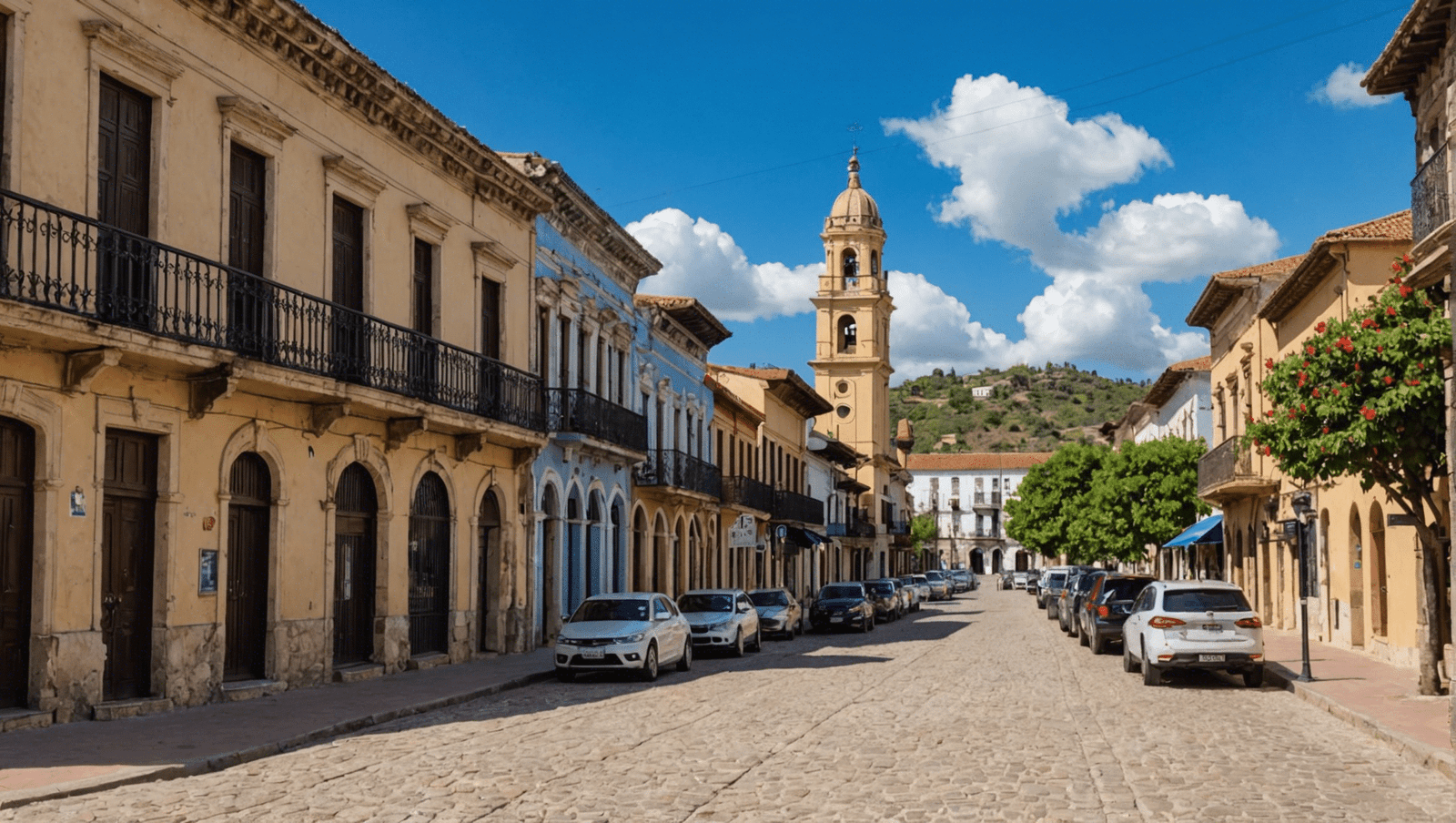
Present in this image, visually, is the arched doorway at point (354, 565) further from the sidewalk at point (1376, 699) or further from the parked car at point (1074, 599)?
the parked car at point (1074, 599)

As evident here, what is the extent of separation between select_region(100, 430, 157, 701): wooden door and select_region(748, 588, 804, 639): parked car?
60.5ft

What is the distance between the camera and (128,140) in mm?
15430

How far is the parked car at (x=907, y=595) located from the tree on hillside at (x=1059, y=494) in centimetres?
786

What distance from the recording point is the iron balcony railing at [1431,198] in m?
14.7

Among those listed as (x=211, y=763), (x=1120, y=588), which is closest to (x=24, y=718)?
(x=211, y=763)

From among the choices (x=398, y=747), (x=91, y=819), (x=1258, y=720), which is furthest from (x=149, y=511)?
(x=1258, y=720)

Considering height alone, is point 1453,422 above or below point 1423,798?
above

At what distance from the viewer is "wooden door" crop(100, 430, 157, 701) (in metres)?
15.1

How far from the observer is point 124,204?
15266mm

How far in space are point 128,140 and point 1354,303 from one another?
20.5 m

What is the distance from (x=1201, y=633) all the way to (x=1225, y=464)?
1807 centimetres

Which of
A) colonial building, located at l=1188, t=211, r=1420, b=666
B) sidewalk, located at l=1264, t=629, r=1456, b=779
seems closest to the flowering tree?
sidewalk, located at l=1264, t=629, r=1456, b=779

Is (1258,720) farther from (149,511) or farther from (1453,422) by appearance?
(149,511)

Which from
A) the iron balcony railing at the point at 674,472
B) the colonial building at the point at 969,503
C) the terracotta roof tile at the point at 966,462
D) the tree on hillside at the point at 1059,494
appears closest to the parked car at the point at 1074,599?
the iron balcony railing at the point at 674,472
